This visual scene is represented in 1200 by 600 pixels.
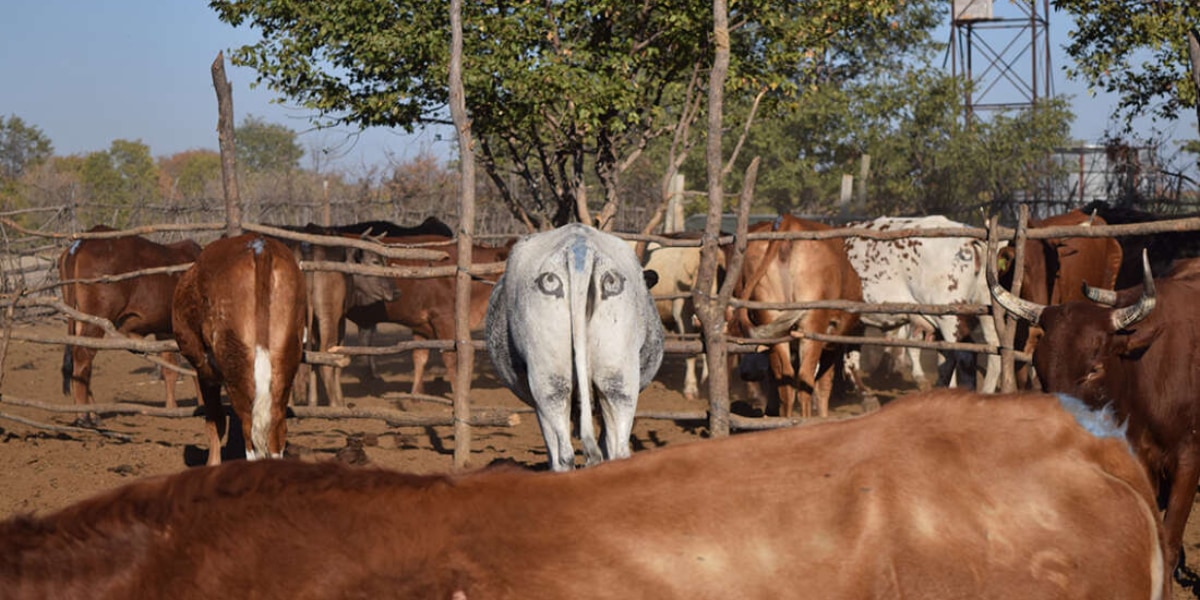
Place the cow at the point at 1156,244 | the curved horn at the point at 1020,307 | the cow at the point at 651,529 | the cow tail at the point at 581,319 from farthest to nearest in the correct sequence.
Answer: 1. the cow at the point at 1156,244
2. the curved horn at the point at 1020,307
3. the cow tail at the point at 581,319
4. the cow at the point at 651,529

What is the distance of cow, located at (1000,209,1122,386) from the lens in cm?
936

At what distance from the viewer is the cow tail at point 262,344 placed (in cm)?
612

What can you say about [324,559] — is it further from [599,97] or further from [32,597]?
[599,97]

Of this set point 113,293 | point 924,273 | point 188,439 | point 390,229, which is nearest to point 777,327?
point 924,273

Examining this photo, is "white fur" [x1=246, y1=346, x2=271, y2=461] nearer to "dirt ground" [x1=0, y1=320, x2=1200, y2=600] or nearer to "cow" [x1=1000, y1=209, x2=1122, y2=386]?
"dirt ground" [x1=0, y1=320, x2=1200, y2=600]

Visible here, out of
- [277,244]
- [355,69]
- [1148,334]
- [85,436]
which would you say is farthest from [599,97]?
[1148,334]

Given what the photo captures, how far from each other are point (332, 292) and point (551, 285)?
6523mm

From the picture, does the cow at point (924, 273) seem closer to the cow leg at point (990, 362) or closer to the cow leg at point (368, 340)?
the cow leg at point (990, 362)

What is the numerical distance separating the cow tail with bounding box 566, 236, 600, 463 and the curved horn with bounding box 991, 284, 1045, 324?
235cm

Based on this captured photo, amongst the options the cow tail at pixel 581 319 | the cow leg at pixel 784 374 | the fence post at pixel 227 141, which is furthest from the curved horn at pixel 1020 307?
the fence post at pixel 227 141

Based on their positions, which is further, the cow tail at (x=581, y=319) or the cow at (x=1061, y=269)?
the cow at (x=1061, y=269)

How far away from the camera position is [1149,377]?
17.8 feet

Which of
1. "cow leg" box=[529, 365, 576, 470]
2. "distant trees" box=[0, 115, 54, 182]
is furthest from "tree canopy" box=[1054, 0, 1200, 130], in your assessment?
"distant trees" box=[0, 115, 54, 182]

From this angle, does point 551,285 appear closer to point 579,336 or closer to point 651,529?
point 579,336
